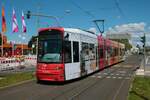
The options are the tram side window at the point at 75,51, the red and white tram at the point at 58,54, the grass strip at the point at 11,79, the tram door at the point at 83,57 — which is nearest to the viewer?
the red and white tram at the point at 58,54

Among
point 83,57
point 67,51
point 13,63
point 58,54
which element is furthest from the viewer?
point 13,63

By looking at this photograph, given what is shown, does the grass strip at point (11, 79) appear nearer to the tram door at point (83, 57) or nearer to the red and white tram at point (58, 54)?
the red and white tram at point (58, 54)

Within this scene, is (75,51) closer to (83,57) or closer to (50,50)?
(83,57)

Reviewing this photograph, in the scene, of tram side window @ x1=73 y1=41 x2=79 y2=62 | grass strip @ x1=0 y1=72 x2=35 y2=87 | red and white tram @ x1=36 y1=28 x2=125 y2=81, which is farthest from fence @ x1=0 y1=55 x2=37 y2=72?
red and white tram @ x1=36 y1=28 x2=125 y2=81

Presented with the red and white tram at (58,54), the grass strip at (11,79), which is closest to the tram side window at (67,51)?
the red and white tram at (58,54)

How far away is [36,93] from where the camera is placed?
12.9 metres

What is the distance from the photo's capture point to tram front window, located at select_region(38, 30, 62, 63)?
15930 mm

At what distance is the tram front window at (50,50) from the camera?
52.3 ft

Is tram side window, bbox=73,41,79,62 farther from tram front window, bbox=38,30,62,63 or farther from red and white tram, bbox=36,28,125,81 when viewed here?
tram front window, bbox=38,30,62,63

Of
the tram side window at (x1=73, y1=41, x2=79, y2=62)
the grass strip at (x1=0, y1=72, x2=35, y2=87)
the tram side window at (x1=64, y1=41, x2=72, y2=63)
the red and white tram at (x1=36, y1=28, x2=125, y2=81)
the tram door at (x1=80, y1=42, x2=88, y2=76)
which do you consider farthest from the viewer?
the tram door at (x1=80, y1=42, x2=88, y2=76)

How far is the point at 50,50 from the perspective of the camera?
16078 mm

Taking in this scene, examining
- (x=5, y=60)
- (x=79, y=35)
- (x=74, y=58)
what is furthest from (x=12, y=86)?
(x=5, y=60)

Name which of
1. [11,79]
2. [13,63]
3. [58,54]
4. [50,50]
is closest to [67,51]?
[58,54]

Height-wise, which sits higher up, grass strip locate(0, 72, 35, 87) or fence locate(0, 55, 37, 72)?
fence locate(0, 55, 37, 72)
